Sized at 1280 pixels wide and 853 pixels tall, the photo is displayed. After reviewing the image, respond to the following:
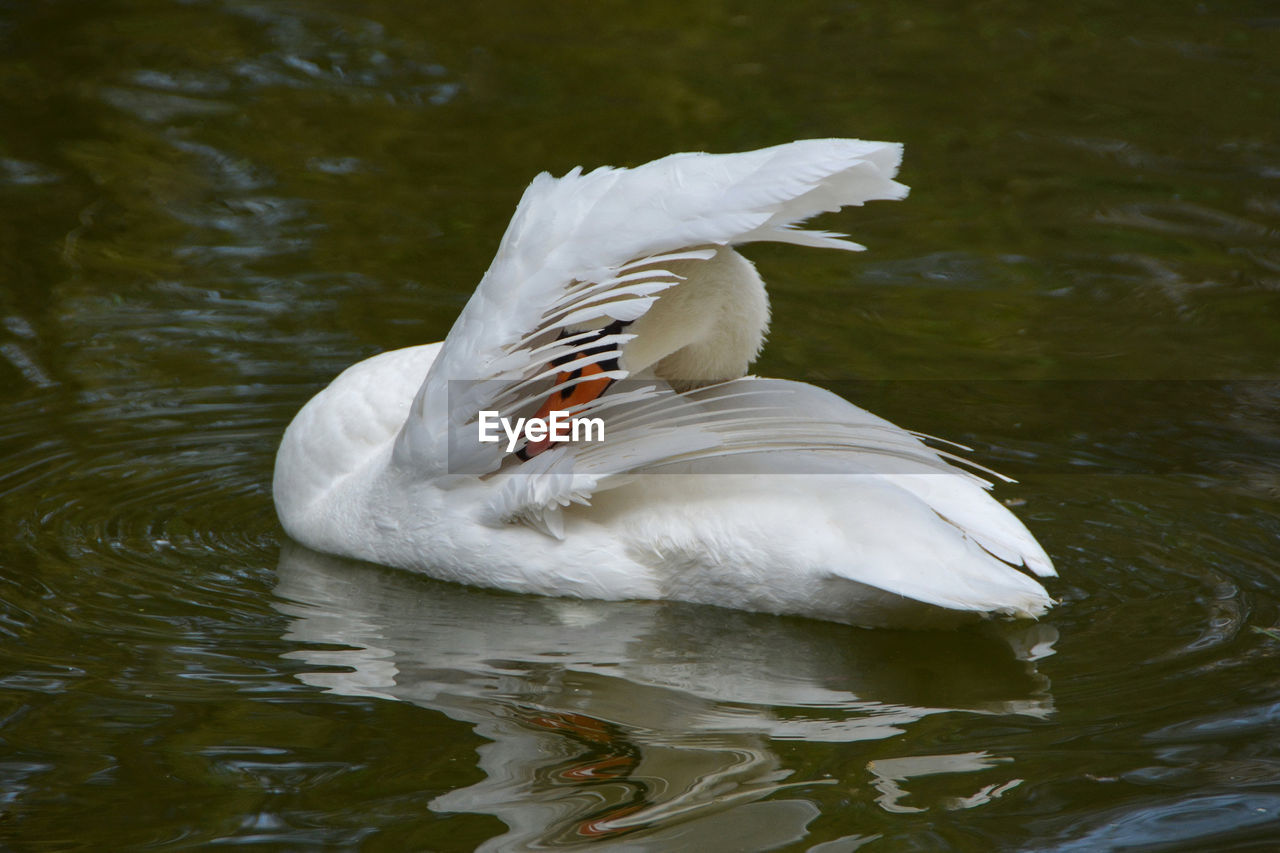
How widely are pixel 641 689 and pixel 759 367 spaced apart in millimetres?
2645

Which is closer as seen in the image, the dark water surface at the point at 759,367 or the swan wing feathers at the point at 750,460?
the dark water surface at the point at 759,367

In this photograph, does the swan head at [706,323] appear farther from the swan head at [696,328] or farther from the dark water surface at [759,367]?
the dark water surface at [759,367]

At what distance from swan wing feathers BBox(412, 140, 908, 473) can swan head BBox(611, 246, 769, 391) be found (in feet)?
0.39

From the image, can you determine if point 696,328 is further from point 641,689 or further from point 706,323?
point 641,689

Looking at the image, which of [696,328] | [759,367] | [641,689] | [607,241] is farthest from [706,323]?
[759,367]

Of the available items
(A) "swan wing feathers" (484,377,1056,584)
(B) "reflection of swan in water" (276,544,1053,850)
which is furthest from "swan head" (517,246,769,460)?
(B) "reflection of swan in water" (276,544,1053,850)

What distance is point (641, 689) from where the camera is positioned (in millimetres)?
4305

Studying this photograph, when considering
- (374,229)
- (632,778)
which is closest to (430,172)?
(374,229)

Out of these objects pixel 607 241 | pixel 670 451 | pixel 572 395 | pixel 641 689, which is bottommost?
pixel 641 689

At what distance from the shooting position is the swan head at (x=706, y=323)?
486 centimetres

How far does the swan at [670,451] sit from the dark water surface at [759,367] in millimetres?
148

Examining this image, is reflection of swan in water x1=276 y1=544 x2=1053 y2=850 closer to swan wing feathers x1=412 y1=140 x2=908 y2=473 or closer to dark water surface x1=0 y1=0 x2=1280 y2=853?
dark water surface x1=0 y1=0 x2=1280 y2=853

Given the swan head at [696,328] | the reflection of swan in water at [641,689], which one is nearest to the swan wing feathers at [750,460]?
the swan head at [696,328]

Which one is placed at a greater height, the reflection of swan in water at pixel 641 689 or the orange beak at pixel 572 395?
the orange beak at pixel 572 395
